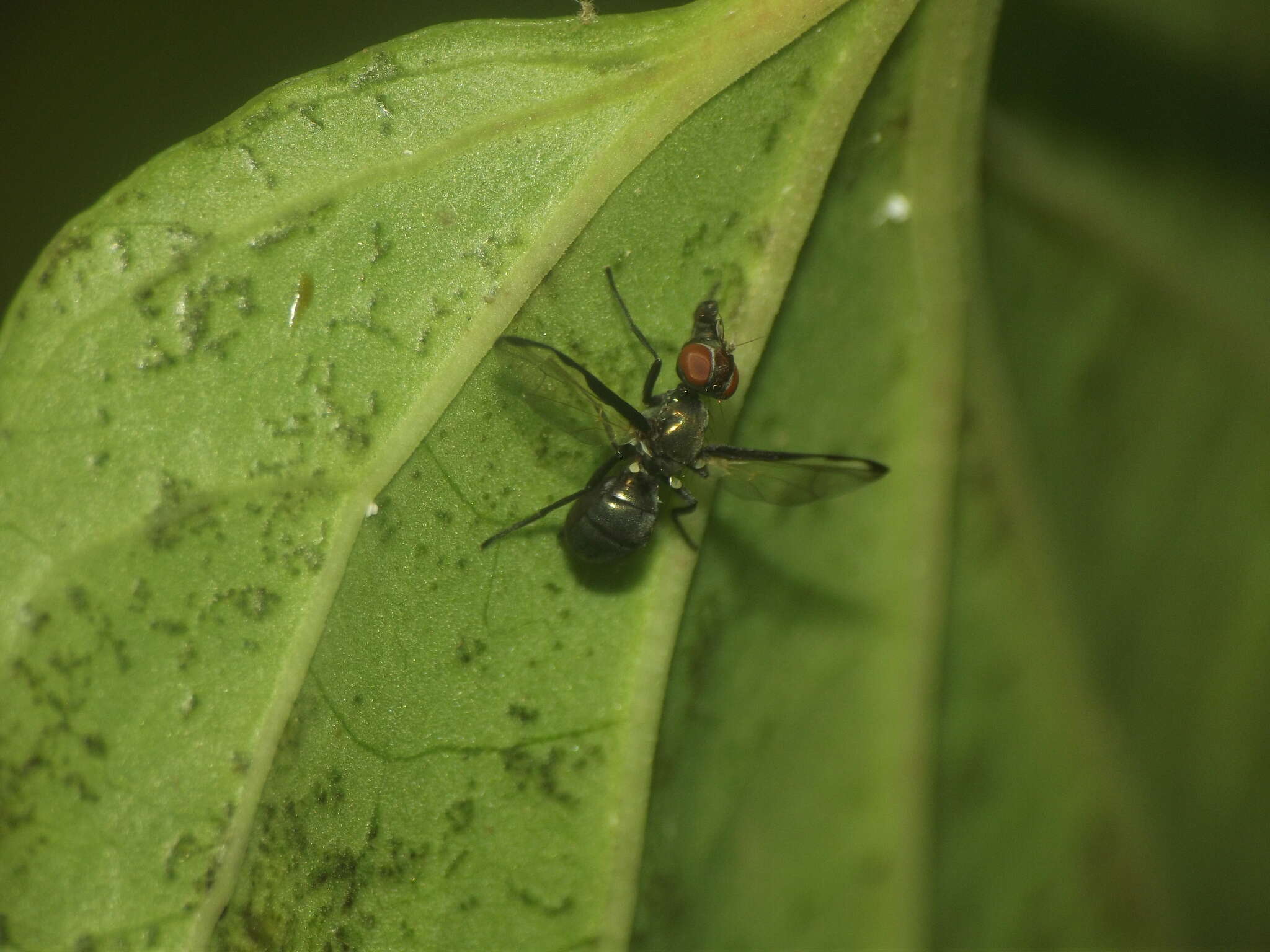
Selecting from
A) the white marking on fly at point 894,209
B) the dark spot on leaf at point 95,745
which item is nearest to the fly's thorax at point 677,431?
the white marking on fly at point 894,209

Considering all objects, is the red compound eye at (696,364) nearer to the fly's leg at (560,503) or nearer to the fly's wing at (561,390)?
the fly's wing at (561,390)

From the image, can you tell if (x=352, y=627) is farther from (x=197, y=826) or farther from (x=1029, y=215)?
(x=1029, y=215)

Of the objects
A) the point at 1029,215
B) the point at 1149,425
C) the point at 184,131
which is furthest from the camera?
the point at 184,131

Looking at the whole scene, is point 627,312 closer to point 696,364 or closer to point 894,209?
point 696,364

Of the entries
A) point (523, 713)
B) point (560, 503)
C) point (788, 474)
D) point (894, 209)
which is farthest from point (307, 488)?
point (894, 209)

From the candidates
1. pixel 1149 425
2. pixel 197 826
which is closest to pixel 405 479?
pixel 197 826
